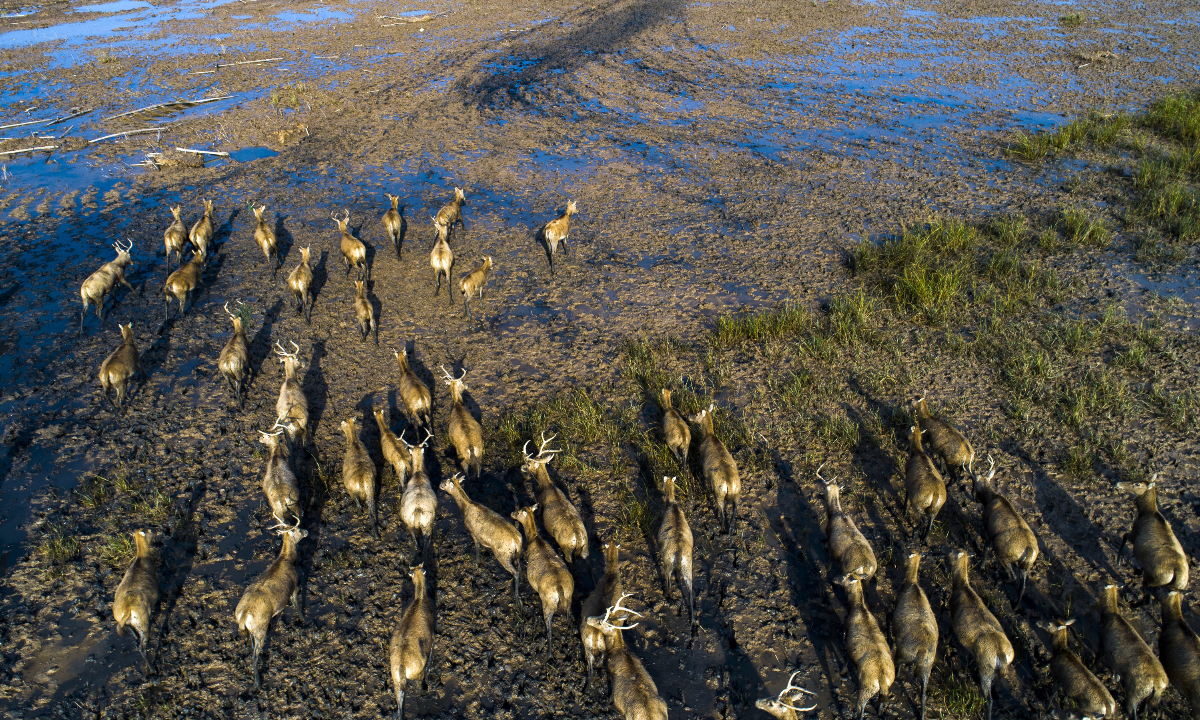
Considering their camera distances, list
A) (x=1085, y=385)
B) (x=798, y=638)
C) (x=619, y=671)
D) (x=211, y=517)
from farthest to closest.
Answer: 1. (x=1085, y=385)
2. (x=211, y=517)
3. (x=798, y=638)
4. (x=619, y=671)

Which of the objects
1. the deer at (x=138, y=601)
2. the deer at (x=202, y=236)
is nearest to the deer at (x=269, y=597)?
the deer at (x=138, y=601)

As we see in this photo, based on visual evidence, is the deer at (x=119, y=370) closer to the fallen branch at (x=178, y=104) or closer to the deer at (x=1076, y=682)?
the deer at (x=1076, y=682)

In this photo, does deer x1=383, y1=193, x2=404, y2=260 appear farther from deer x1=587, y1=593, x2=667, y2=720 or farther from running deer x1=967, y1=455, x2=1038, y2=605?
running deer x1=967, y1=455, x2=1038, y2=605

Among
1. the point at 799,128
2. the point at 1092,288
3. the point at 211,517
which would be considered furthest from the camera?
the point at 799,128

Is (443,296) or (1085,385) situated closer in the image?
(1085,385)

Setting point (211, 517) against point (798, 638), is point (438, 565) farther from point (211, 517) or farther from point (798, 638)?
point (798, 638)

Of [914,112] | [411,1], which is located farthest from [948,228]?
[411,1]
